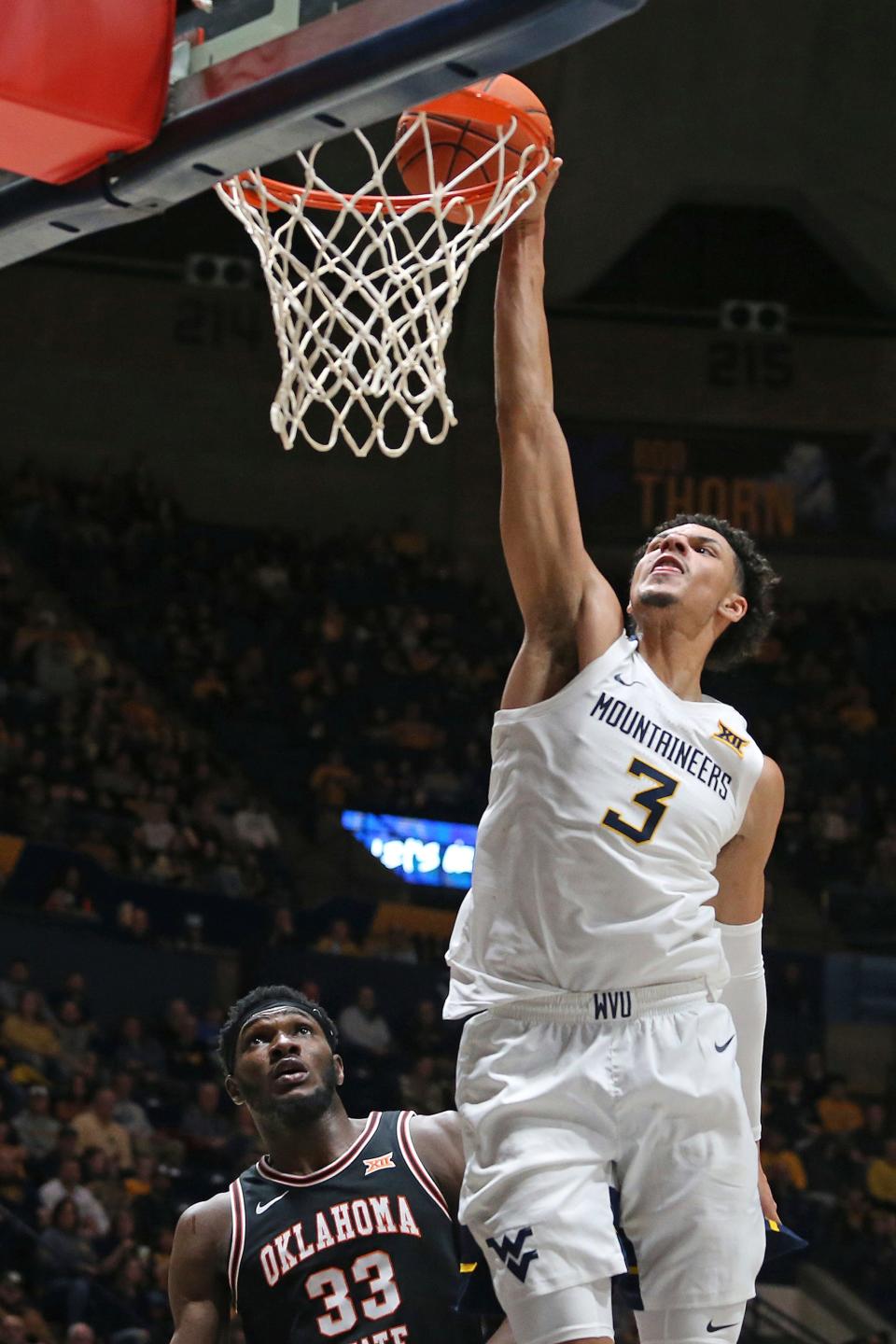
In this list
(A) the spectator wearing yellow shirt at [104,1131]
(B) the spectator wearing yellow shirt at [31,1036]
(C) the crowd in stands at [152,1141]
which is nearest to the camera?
(C) the crowd in stands at [152,1141]

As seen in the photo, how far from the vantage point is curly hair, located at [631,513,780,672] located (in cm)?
369

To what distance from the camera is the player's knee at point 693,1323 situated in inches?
122

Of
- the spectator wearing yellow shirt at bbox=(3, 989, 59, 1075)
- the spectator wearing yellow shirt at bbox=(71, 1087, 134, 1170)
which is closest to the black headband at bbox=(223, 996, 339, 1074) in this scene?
the spectator wearing yellow shirt at bbox=(71, 1087, 134, 1170)

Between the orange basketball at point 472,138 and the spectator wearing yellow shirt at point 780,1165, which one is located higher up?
the orange basketball at point 472,138

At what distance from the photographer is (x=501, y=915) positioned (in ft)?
10.8

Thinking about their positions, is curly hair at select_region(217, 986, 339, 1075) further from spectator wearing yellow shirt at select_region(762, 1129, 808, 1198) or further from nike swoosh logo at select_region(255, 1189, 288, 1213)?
spectator wearing yellow shirt at select_region(762, 1129, 808, 1198)

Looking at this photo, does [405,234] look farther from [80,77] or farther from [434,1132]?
[434,1132]

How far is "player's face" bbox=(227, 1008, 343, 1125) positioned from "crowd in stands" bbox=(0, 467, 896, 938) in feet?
26.8

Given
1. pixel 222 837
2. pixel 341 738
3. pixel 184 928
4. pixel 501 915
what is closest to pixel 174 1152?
pixel 184 928

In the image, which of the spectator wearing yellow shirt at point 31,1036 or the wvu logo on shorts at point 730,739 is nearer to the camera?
the wvu logo on shorts at point 730,739

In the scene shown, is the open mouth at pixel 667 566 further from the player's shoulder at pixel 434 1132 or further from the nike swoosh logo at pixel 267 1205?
the nike swoosh logo at pixel 267 1205

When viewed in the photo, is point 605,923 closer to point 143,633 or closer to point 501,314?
point 501,314

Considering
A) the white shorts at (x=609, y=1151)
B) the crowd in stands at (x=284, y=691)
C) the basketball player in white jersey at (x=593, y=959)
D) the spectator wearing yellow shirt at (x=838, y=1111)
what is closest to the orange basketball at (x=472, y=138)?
the basketball player in white jersey at (x=593, y=959)

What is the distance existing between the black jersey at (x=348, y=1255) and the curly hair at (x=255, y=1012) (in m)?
0.28
